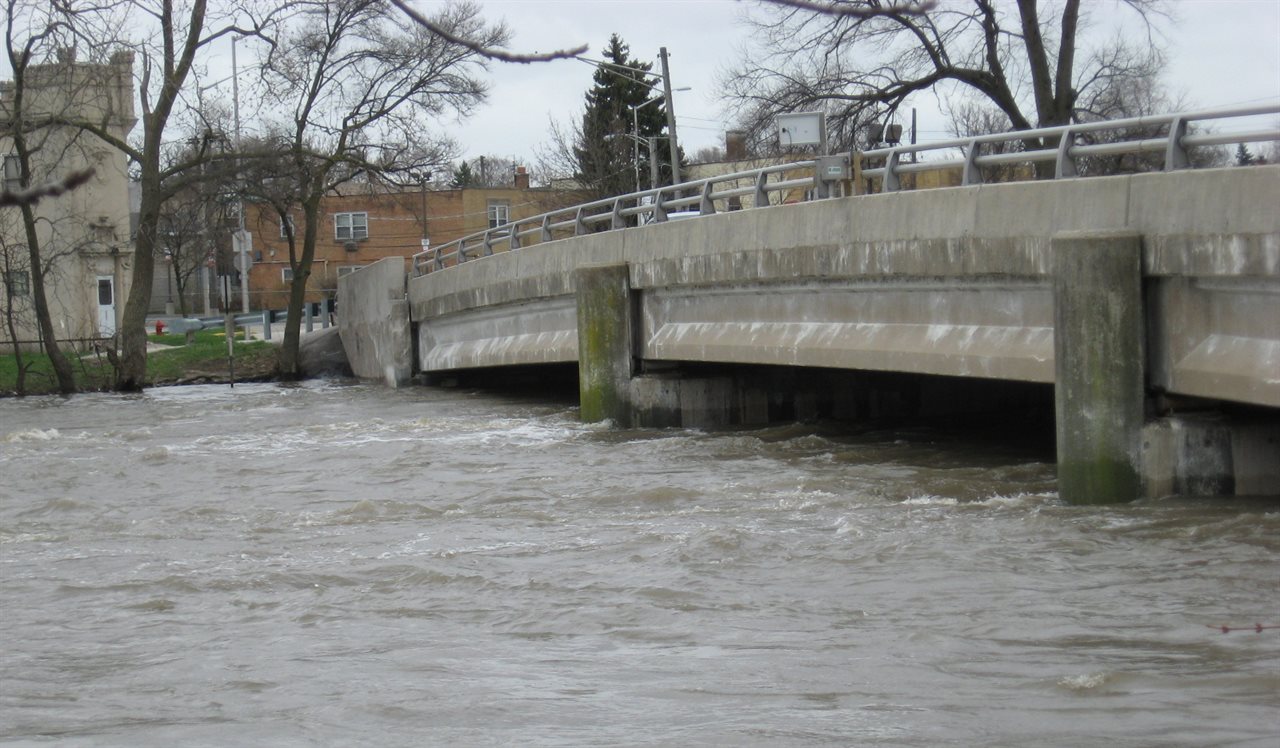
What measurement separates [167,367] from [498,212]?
39.8 m

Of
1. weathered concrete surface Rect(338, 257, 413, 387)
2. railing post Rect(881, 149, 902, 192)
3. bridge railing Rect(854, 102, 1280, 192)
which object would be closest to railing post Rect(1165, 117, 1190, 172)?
bridge railing Rect(854, 102, 1280, 192)

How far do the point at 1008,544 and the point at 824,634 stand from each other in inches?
105

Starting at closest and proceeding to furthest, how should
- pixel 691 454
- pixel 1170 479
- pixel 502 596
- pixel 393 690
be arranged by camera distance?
pixel 393 690
pixel 502 596
pixel 1170 479
pixel 691 454

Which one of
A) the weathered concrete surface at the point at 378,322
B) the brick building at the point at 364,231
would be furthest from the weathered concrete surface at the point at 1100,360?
the brick building at the point at 364,231

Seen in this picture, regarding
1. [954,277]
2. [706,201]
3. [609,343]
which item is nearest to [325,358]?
[609,343]

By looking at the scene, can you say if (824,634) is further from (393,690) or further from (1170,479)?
(1170,479)

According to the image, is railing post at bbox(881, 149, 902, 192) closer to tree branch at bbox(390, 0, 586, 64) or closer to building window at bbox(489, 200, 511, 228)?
tree branch at bbox(390, 0, 586, 64)

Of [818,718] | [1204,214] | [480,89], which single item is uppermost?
[480,89]

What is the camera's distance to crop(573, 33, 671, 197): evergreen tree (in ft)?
187

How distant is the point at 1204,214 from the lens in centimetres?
1033

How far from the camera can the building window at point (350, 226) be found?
7396 centimetres

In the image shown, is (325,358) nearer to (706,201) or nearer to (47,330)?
(47,330)

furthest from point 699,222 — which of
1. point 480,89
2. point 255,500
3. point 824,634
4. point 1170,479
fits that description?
point 480,89

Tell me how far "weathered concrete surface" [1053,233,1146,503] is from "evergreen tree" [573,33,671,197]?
45.1 meters
